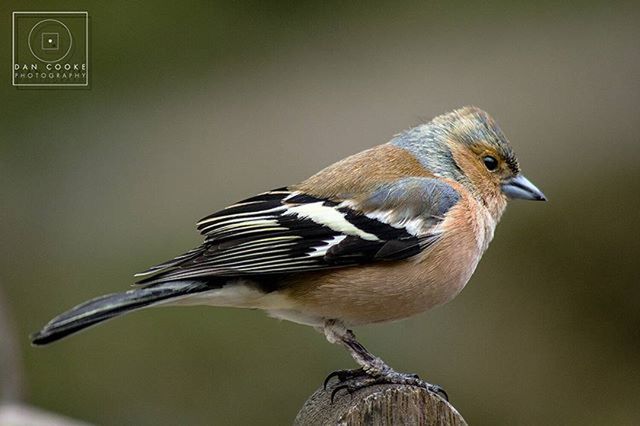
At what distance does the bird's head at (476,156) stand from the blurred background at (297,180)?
2.01 m

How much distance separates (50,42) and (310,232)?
277 centimetres

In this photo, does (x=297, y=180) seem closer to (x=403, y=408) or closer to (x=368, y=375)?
(x=368, y=375)

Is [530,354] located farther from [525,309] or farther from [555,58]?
[555,58]

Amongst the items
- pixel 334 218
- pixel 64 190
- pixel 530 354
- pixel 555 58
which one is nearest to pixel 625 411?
pixel 530 354

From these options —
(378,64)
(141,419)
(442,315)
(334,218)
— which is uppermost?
(378,64)

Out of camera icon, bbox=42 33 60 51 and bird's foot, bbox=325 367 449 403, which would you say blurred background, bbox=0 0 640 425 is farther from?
bird's foot, bbox=325 367 449 403

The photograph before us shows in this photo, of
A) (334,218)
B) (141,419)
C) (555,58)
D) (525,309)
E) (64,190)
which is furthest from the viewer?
(555,58)

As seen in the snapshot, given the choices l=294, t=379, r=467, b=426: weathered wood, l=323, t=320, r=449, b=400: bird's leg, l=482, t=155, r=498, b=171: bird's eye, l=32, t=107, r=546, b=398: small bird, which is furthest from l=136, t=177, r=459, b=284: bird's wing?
l=294, t=379, r=467, b=426: weathered wood

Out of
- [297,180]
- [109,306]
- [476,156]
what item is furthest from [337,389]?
[297,180]

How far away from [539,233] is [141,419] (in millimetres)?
2989

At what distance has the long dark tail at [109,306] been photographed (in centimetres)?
331

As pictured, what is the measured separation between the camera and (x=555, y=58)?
8.73m

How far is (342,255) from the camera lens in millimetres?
3928

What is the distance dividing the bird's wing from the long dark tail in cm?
6
